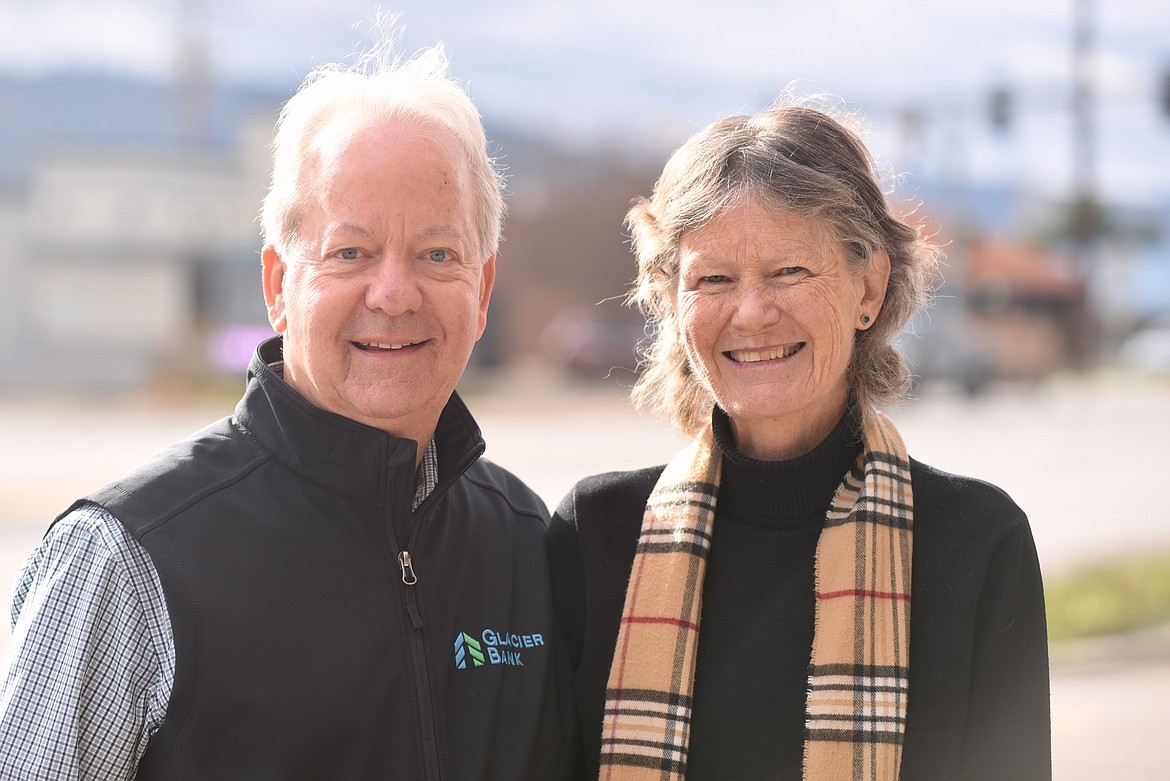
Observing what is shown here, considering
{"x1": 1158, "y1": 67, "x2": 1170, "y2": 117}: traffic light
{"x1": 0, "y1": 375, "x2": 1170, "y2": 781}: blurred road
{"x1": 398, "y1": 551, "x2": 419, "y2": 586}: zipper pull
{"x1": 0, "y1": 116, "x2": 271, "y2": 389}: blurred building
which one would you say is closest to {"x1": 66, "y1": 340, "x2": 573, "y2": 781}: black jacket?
{"x1": 398, "y1": 551, "x2": 419, "y2": 586}: zipper pull

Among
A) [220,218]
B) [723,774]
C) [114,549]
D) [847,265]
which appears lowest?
[723,774]

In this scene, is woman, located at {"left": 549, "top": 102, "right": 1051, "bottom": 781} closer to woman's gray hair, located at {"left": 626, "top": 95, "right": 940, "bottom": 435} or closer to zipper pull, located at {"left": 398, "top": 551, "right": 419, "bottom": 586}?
woman's gray hair, located at {"left": 626, "top": 95, "right": 940, "bottom": 435}

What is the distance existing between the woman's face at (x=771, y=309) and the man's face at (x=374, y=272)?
582 mm

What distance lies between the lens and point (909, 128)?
30.1 meters

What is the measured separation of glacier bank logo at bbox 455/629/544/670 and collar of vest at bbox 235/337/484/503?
14.0 inches

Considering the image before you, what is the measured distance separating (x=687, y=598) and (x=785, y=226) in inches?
34.2

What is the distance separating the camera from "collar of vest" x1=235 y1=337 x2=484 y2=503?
99.9 inches

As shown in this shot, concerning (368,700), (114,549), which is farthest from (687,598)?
(114,549)

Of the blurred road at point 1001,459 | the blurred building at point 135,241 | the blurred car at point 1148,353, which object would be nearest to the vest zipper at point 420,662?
the blurred road at point 1001,459

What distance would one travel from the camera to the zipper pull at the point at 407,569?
2.54 metres

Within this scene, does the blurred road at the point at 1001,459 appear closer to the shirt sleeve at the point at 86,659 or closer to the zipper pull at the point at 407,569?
the zipper pull at the point at 407,569

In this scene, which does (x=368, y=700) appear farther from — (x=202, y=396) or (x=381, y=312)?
(x=202, y=396)

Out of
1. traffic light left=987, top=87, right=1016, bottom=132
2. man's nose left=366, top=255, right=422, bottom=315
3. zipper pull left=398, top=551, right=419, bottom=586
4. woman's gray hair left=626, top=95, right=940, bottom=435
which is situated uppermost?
traffic light left=987, top=87, right=1016, bottom=132

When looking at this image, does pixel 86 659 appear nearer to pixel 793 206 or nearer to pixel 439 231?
pixel 439 231
